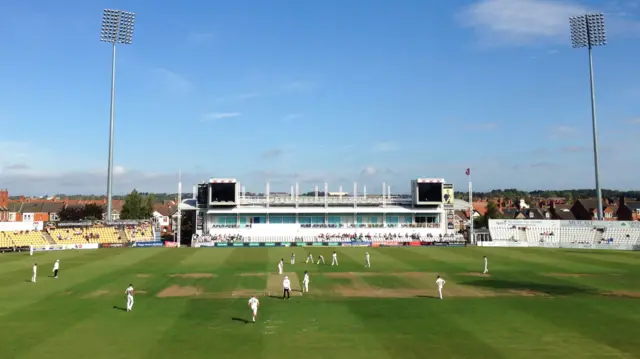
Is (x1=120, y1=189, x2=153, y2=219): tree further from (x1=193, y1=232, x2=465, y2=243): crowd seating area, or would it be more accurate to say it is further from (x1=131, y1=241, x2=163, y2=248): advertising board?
(x1=131, y1=241, x2=163, y2=248): advertising board

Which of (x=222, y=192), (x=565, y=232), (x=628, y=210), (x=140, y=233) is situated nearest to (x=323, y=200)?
(x=222, y=192)

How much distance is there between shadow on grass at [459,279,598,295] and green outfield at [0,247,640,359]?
7 cm

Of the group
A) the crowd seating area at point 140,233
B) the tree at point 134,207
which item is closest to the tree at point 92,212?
the tree at point 134,207

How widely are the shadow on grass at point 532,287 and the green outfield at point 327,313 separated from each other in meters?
0.07

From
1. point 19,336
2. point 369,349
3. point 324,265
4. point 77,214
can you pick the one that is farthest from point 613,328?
point 77,214

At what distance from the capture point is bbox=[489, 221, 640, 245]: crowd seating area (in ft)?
245

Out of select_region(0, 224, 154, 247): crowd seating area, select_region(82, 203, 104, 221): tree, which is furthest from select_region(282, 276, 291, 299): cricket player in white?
select_region(82, 203, 104, 221): tree

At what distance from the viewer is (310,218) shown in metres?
86.6

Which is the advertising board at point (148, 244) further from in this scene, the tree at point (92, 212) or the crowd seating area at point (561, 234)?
the crowd seating area at point (561, 234)

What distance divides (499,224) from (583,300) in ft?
179

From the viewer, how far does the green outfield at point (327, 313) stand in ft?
62.7

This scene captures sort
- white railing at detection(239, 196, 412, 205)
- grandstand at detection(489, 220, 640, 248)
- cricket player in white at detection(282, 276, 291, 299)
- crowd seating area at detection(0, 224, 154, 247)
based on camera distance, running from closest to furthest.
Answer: cricket player in white at detection(282, 276, 291, 299), crowd seating area at detection(0, 224, 154, 247), grandstand at detection(489, 220, 640, 248), white railing at detection(239, 196, 412, 205)

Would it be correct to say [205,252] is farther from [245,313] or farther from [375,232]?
[245,313]

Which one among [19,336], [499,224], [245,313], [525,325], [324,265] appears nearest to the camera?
[19,336]
